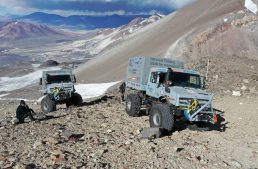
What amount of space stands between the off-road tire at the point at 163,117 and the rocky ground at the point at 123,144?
1.45 feet

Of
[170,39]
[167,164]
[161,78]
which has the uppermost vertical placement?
[170,39]

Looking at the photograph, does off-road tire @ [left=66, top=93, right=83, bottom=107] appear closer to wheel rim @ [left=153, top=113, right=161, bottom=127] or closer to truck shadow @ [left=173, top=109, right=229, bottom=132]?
truck shadow @ [left=173, top=109, right=229, bottom=132]

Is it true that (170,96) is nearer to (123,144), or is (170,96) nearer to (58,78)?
(123,144)

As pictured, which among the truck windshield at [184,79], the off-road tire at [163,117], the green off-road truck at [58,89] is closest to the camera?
the off-road tire at [163,117]

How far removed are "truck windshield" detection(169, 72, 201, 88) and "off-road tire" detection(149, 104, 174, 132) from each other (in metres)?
1.29

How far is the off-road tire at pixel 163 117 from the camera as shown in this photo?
52.9 feet

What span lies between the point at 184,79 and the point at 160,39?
157 feet

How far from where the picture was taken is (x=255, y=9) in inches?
2109

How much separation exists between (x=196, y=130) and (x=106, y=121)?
15.0 ft

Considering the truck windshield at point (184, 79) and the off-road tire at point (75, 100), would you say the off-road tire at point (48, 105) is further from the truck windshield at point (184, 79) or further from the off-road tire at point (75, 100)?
the truck windshield at point (184, 79)

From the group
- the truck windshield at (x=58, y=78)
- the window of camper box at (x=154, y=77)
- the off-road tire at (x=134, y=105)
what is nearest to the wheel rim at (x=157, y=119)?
the window of camper box at (x=154, y=77)

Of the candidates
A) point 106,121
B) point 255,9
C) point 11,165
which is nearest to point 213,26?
point 255,9

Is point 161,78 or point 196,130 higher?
point 161,78

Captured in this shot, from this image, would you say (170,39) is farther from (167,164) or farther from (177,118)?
(167,164)
